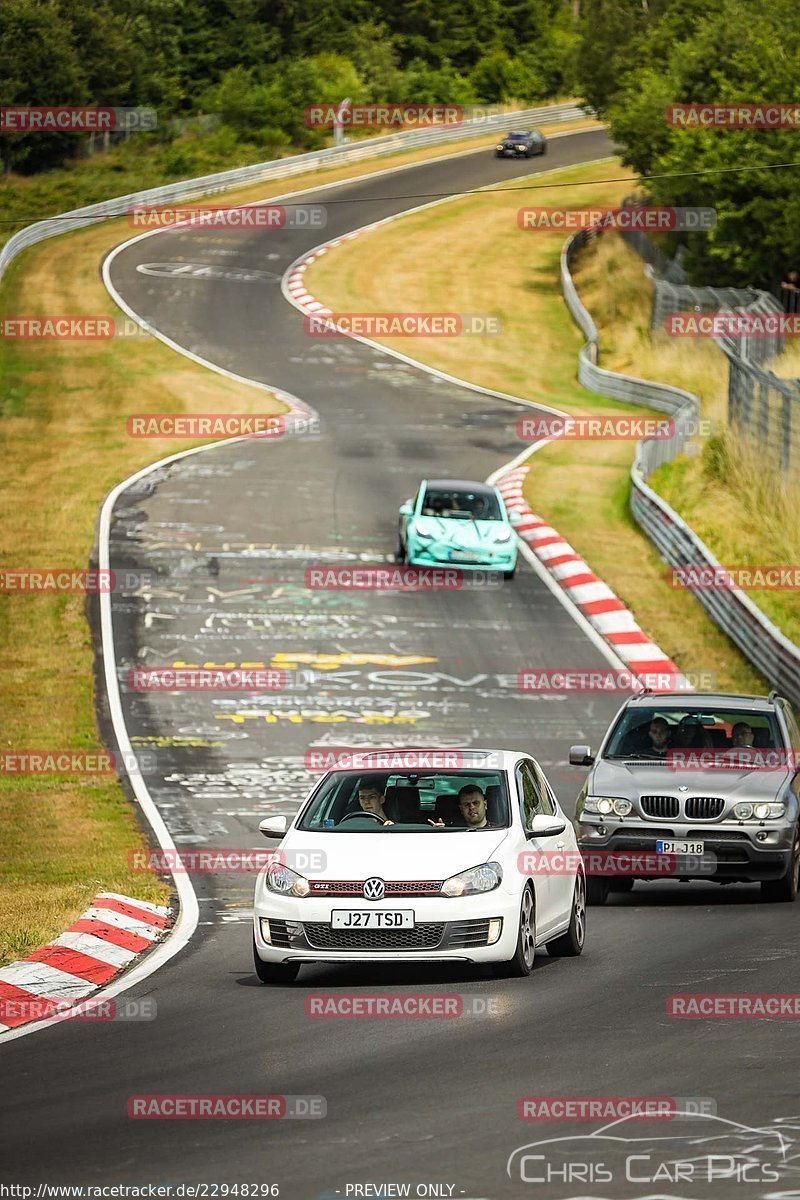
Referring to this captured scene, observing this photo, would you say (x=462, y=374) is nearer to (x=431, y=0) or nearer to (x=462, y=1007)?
(x=462, y=1007)

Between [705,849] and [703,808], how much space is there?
1.06ft

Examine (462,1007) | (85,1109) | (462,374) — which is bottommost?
(462,374)

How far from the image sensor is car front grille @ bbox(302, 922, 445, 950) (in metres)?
11.0

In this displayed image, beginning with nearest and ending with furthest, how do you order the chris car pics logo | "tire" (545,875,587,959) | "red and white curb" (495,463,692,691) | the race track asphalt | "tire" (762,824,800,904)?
the chris car pics logo < the race track asphalt < "tire" (545,875,587,959) < "tire" (762,824,800,904) < "red and white curb" (495,463,692,691)

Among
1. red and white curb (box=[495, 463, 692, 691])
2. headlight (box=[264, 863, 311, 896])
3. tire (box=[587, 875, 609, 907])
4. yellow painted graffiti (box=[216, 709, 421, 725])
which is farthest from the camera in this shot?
red and white curb (box=[495, 463, 692, 691])

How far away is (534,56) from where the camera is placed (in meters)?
101

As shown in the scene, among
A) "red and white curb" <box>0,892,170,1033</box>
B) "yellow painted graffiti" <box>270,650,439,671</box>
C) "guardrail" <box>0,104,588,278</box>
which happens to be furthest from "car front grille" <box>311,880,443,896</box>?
"guardrail" <box>0,104,588,278</box>

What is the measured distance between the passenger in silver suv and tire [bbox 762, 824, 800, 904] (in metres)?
0.01

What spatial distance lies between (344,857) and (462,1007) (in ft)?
4.28

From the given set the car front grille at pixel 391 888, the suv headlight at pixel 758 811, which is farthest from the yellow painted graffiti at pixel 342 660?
the car front grille at pixel 391 888

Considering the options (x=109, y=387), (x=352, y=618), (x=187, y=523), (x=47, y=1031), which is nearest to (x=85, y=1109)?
(x=47, y=1031)

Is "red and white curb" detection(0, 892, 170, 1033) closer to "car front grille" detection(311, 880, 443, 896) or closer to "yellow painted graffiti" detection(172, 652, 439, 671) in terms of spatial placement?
"car front grille" detection(311, 880, 443, 896)

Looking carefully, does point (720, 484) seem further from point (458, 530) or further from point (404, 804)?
point (404, 804)

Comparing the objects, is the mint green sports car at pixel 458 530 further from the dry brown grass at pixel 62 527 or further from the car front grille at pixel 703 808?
the car front grille at pixel 703 808
